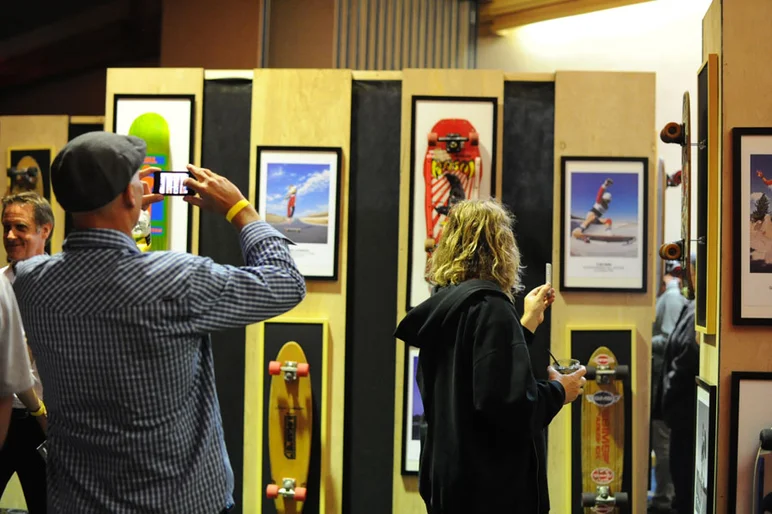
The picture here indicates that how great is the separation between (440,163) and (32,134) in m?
2.45

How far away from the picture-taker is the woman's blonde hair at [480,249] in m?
2.06

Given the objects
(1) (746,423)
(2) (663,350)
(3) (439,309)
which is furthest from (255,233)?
(2) (663,350)

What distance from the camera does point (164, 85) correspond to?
3930mm

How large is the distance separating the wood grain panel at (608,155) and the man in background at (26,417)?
2.21 metres

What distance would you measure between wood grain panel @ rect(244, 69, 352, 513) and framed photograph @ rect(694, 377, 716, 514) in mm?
1631

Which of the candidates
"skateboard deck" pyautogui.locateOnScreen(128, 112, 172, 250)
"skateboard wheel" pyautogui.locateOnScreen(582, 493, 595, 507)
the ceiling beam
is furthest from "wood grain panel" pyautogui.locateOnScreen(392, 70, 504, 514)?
the ceiling beam

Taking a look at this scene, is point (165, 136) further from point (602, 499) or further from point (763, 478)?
point (763, 478)

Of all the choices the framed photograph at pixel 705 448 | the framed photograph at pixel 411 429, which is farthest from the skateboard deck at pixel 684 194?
the framed photograph at pixel 411 429

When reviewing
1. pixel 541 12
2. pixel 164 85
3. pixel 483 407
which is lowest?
pixel 483 407

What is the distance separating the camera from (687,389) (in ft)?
13.8

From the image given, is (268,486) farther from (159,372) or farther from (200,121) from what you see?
(159,372)

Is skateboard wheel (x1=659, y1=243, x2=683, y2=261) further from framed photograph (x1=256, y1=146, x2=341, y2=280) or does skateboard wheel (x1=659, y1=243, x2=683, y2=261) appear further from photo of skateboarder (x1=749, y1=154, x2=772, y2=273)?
framed photograph (x1=256, y1=146, x2=341, y2=280)

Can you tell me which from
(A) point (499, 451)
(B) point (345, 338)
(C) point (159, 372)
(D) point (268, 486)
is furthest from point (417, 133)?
(C) point (159, 372)

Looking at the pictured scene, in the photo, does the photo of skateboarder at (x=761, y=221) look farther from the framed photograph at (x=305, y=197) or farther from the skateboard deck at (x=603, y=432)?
the framed photograph at (x=305, y=197)
